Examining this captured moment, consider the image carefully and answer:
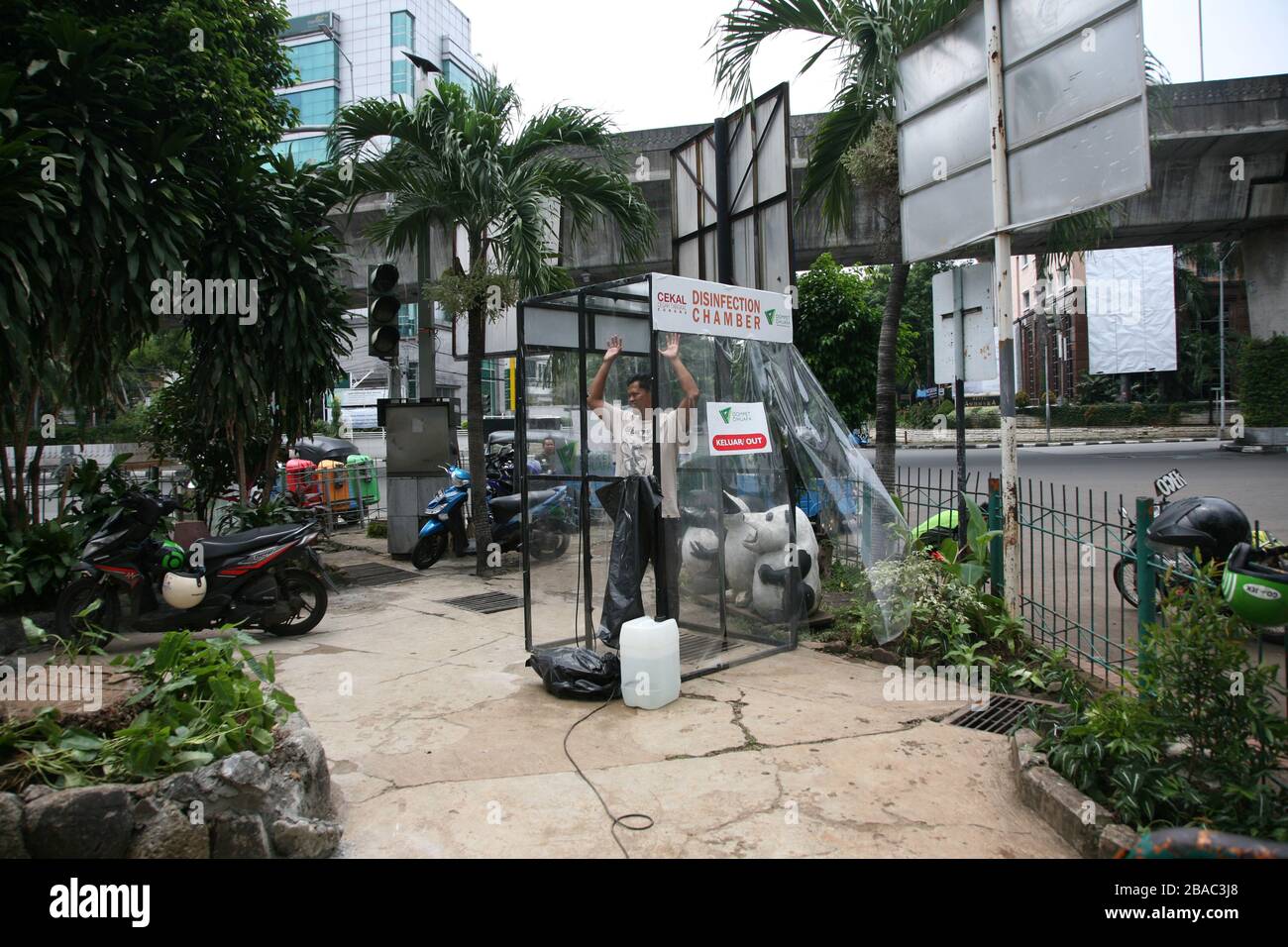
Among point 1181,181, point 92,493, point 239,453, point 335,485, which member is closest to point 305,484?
point 335,485

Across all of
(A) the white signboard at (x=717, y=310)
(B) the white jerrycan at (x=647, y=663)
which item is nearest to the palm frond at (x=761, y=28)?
(A) the white signboard at (x=717, y=310)

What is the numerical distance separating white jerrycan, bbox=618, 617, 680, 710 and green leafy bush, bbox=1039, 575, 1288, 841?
2.30 metres

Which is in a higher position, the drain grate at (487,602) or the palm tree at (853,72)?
the palm tree at (853,72)

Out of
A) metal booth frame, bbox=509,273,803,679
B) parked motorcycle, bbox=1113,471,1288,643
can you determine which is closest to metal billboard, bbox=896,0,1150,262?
metal booth frame, bbox=509,273,803,679

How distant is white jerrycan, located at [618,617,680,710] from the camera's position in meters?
5.02

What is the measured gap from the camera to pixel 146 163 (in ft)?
23.5

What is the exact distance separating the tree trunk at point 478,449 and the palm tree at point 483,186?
1 cm

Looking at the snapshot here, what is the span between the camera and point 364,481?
1522 cm

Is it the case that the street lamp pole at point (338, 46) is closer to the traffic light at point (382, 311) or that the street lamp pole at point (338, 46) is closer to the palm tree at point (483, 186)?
the palm tree at point (483, 186)

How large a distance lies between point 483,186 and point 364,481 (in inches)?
306

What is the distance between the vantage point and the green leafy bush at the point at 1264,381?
847 inches

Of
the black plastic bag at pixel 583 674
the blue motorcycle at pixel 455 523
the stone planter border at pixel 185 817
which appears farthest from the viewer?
the blue motorcycle at pixel 455 523

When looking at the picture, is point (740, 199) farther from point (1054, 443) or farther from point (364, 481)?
point (1054, 443)
